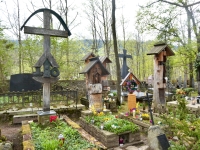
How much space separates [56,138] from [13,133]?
286cm

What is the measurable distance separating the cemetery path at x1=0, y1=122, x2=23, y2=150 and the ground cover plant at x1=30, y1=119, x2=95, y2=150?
62 centimetres

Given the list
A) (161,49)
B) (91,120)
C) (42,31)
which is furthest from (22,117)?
(161,49)

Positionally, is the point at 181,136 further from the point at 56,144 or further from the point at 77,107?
the point at 77,107

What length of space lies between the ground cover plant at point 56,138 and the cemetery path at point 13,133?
624 mm

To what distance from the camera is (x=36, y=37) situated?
46.6ft

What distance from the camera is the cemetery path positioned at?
5.76m

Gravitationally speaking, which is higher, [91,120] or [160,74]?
[160,74]

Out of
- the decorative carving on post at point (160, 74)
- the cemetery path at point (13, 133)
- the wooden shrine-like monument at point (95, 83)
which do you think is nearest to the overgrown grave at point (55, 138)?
the cemetery path at point (13, 133)

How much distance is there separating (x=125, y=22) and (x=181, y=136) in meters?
25.3

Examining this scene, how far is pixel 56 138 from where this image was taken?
5.16m

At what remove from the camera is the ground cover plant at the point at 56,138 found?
14.6ft

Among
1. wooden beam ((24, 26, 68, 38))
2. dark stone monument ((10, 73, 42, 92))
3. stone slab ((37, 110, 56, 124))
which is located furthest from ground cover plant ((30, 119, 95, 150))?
dark stone monument ((10, 73, 42, 92))

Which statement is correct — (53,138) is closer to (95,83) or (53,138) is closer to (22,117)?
(22,117)

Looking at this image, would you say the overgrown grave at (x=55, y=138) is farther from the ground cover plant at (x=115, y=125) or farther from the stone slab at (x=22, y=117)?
the stone slab at (x=22, y=117)
